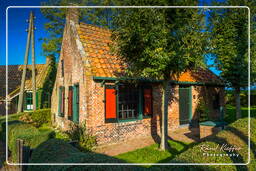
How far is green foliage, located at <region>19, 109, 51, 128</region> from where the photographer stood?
1280cm

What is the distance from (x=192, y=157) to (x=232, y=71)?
9.00m

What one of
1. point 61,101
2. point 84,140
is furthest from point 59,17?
point 84,140

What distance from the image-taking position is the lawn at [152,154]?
6.04 metres

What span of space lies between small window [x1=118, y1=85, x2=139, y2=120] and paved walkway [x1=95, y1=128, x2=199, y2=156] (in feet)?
4.07

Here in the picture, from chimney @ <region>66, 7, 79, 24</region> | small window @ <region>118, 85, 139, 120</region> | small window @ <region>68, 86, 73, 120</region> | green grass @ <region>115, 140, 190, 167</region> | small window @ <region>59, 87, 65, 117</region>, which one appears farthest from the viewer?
small window @ <region>59, 87, 65, 117</region>

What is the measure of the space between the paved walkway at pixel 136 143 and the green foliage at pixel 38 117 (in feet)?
26.4

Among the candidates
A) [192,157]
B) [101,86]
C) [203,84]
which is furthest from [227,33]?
[192,157]

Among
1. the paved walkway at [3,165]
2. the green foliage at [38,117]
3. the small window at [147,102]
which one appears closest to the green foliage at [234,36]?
the small window at [147,102]

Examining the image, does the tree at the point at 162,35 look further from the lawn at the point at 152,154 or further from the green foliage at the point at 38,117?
the green foliage at the point at 38,117

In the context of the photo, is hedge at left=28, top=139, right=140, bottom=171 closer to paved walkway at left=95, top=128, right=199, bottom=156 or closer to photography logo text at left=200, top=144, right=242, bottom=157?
photography logo text at left=200, top=144, right=242, bottom=157

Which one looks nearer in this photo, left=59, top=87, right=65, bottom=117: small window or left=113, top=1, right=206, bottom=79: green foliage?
left=113, top=1, right=206, bottom=79: green foliage

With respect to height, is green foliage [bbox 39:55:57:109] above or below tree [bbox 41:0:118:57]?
below

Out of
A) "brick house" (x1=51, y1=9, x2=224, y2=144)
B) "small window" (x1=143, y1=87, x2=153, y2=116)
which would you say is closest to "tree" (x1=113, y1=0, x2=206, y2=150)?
"brick house" (x1=51, y1=9, x2=224, y2=144)

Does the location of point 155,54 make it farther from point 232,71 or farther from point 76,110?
point 232,71
